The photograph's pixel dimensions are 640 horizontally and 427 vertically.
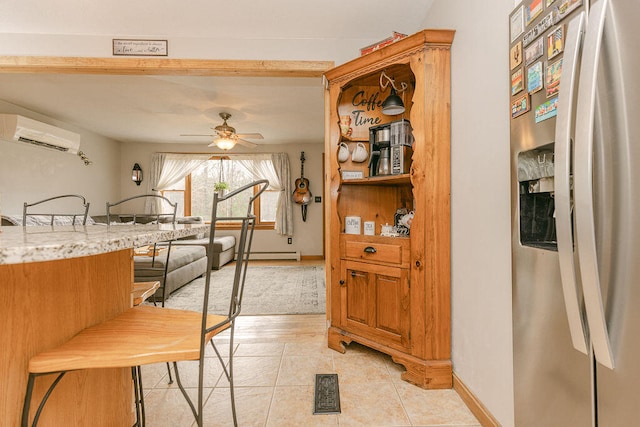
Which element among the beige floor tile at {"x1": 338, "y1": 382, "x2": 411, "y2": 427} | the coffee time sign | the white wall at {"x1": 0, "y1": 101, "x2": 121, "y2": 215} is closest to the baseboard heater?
the white wall at {"x1": 0, "y1": 101, "x2": 121, "y2": 215}

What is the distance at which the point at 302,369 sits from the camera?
215cm

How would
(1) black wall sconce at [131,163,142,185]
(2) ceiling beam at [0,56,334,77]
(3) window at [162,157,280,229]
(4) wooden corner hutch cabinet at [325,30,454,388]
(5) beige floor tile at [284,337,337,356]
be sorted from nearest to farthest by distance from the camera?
(4) wooden corner hutch cabinet at [325,30,454,388]
(5) beige floor tile at [284,337,337,356]
(2) ceiling beam at [0,56,334,77]
(1) black wall sconce at [131,163,142,185]
(3) window at [162,157,280,229]

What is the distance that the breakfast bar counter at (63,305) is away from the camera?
720 mm

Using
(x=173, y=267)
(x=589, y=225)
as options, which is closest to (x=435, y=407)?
(x=589, y=225)

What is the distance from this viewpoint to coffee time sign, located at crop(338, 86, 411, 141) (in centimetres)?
248

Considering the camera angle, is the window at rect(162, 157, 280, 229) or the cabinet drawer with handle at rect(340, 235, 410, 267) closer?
the cabinet drawer with handle at rect(340, 235, 410, 267)

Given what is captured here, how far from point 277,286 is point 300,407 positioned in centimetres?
284

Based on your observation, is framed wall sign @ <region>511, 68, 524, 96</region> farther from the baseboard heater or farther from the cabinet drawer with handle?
the baseboard heater

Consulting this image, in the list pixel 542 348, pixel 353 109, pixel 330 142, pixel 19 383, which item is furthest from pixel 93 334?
pixel 353 109

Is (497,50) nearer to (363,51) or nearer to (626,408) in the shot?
(363,51)

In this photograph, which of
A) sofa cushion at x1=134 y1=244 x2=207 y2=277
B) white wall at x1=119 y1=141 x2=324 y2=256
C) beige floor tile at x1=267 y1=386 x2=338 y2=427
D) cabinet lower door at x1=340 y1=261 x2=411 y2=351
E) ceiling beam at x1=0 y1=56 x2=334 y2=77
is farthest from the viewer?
white wall at x1=119 y1=141 x2=324 y2=256

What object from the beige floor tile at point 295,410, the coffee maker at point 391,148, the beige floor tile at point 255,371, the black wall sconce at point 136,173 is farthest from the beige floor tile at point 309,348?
the black wall sconce at point 136,173

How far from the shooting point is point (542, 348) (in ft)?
3.24

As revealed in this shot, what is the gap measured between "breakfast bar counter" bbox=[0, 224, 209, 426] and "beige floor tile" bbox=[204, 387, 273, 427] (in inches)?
18.5
